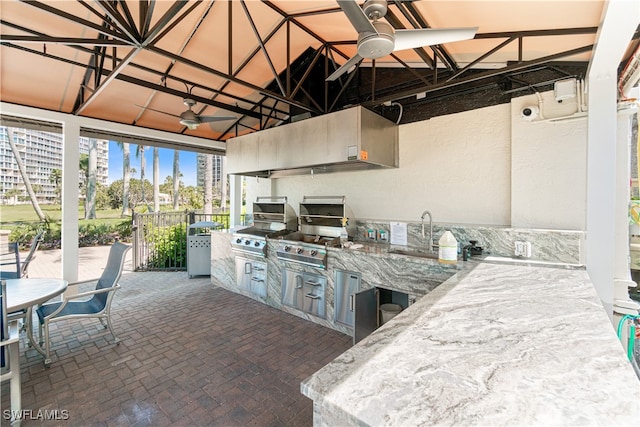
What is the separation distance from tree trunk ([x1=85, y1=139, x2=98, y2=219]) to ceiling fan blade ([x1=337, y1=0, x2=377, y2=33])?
12988 mm

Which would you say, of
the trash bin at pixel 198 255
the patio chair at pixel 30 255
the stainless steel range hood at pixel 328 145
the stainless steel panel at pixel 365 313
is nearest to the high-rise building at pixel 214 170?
the trash bin at pixel 198 255

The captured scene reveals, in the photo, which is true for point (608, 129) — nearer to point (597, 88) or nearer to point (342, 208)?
point (597, 88)

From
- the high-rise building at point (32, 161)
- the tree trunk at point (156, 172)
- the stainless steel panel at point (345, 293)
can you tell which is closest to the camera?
the stainless steel panel at point (345, 293)

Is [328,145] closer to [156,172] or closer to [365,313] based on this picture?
[365,313]

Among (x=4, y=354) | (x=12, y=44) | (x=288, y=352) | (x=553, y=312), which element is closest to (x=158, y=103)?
(x=12, y=44)

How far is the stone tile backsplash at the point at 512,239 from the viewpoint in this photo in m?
2.65

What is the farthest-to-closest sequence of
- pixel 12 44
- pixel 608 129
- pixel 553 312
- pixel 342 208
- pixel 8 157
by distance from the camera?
pixel 8 157, pixel 342 208, pixel 12 44, pixel 608 129, pixel 553 312

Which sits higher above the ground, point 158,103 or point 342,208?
point 158,103

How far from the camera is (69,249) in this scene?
176 inches

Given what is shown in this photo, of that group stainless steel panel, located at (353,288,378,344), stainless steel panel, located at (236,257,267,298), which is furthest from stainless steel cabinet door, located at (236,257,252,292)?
stainless steel panel, located at (353,288,378,344)

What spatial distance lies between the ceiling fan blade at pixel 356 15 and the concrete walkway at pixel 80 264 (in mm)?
6900

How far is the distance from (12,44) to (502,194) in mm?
6186

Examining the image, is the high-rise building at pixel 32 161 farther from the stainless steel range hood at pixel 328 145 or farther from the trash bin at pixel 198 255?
the stainless steel range hood at pixel 328 145

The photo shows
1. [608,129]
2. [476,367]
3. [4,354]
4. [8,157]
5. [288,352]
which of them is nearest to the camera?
[476,367]
